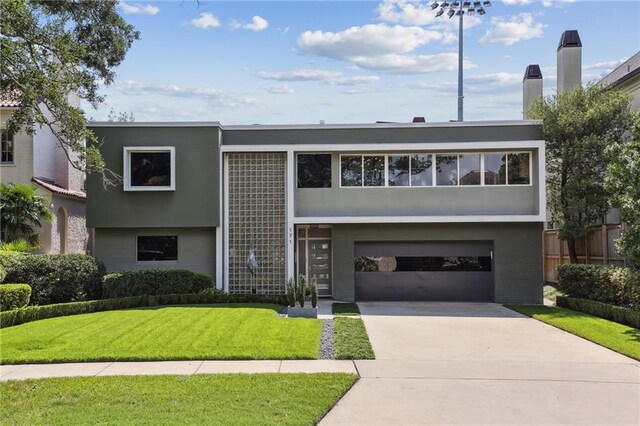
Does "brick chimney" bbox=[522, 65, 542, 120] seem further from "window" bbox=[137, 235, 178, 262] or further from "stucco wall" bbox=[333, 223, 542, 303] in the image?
"window" bbox=[137, 235, 178, 262]

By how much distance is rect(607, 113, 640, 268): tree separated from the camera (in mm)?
13750

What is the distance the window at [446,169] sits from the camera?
18750mm

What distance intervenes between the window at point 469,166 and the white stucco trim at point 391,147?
480 millimetres

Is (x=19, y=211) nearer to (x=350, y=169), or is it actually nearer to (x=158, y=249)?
(x=158, y=249)

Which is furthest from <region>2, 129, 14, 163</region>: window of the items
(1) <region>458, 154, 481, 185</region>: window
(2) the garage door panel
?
(1) <region>458, 154, 481, 185</region>: window

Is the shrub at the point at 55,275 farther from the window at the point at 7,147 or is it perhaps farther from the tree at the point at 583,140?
the tree at the point at 583,140

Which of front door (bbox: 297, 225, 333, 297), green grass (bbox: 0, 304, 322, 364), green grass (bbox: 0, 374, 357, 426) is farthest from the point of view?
front door (bbox: 297, 225, 333, 297)

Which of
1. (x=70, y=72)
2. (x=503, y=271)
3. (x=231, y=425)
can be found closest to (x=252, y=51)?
(x=70, y=72)

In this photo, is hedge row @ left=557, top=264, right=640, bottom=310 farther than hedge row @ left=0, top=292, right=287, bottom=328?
Yes

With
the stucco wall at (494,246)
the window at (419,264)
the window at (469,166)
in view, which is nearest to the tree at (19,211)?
the stucco wall at (494,246)

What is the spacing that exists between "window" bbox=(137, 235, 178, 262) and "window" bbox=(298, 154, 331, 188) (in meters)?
4.70

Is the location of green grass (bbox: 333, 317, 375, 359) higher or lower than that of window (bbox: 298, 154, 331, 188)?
lower

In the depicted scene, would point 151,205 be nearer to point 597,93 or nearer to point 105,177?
point 105,177

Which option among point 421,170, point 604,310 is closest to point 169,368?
point 604,310
